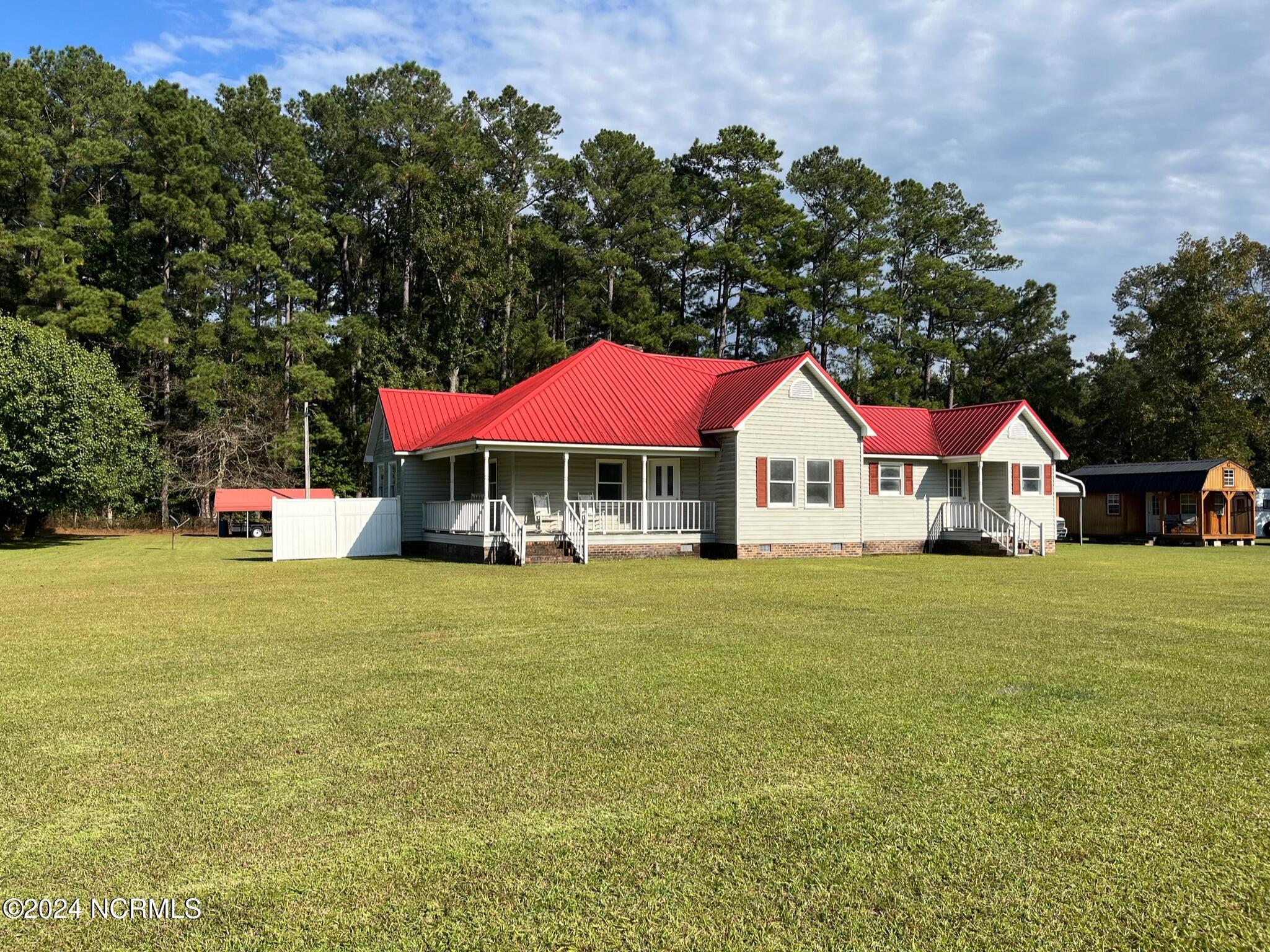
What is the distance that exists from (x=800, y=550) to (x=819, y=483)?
2.13 m

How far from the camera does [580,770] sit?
5078 mm

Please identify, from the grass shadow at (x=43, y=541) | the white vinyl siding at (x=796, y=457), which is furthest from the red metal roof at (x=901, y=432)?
the grass shadow at (x=43, y=541)

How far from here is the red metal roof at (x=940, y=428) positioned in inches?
1107

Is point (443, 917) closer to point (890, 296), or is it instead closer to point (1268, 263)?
point (890, 296)

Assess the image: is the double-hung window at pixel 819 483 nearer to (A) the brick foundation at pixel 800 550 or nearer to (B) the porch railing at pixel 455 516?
(A) the brick foundation at pixel 800 550

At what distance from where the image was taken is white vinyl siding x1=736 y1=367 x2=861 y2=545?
2420 centimetres

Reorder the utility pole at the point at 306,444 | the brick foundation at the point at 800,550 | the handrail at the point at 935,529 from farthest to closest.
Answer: the utility pole at the point at 306,444 → the handrail at the point at 935,529 → the brick foundation at the point at 800,550

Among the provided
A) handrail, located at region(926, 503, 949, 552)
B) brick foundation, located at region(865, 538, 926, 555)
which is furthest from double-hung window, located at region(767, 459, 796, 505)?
handrail, located at region(926, 503, 949, 552)

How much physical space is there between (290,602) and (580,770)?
30.8 ft

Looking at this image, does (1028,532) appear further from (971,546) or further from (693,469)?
(693,469)

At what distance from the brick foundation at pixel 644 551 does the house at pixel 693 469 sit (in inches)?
1.8

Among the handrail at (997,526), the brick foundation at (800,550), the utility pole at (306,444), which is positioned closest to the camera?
the brick foundation at (800,550)

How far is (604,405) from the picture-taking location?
24.8 meters

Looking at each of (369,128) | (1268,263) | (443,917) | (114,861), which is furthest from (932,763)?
A: (1268,263)
